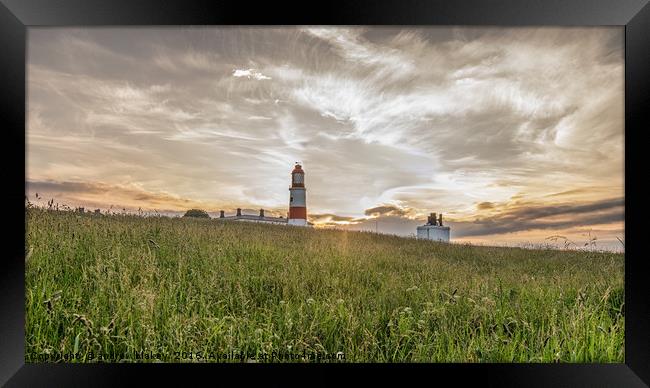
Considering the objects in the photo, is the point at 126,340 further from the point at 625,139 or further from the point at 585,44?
the point at 585,44

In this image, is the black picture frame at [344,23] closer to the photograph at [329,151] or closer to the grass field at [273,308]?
the grass field at [273,308]

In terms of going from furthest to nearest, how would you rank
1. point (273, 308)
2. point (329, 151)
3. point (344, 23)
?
point (329, 151), point (273, 308), point (344, 23)

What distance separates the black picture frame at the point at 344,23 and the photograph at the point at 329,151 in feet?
2.00

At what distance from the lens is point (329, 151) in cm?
518

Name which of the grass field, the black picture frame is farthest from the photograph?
the black picture frame

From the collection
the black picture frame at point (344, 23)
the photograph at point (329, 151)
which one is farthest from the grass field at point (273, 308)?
the black picture frame at point (344, 23)

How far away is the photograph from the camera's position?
13.1ft

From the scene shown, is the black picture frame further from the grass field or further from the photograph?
the photograph

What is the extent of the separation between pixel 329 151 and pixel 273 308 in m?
2.37

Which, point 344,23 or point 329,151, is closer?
point 344,23

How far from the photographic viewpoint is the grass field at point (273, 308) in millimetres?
2980

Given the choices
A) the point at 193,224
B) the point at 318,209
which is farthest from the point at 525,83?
the point at 193,224

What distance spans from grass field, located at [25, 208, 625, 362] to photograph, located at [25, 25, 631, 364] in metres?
0.04

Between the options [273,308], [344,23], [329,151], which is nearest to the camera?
[344,23]
